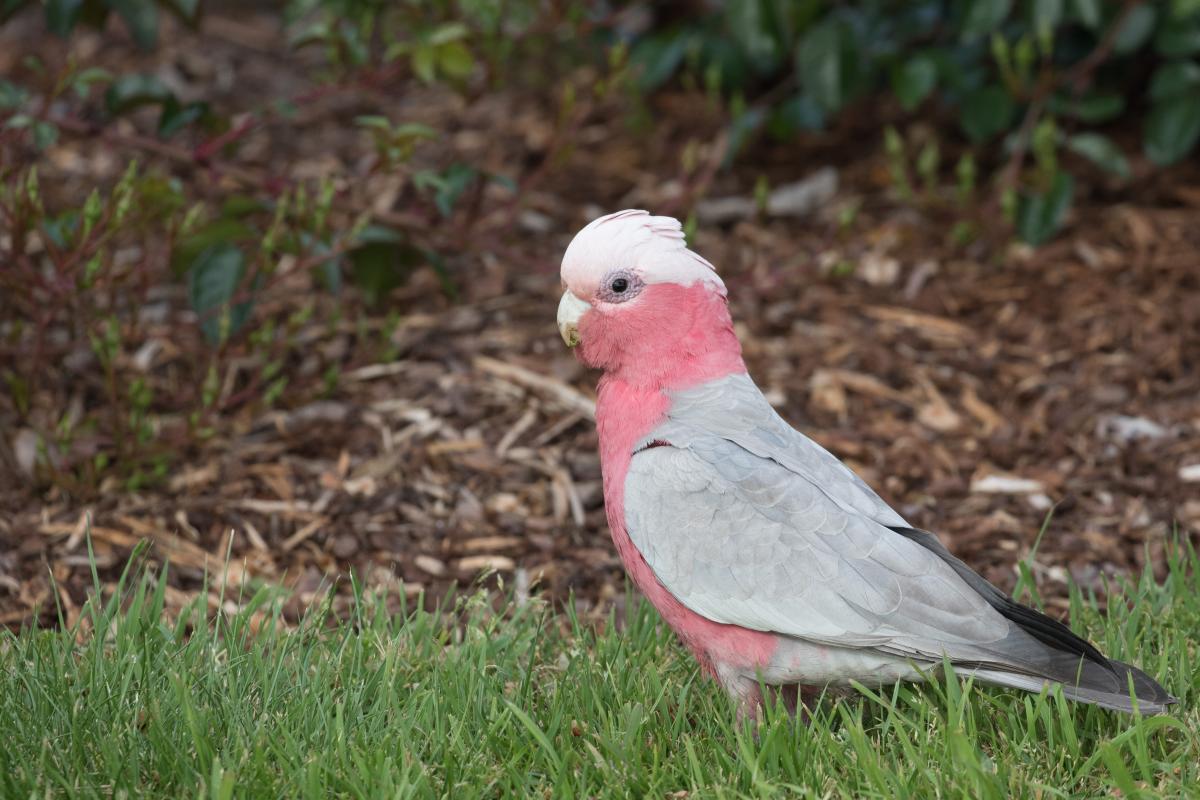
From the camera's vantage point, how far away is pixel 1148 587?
10.1ft

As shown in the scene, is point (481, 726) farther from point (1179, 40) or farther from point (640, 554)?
point (1179, 40)

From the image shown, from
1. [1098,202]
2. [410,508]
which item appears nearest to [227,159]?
[410,508]

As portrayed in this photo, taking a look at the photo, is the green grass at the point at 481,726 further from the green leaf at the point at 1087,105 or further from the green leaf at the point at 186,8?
the green leaf at the point at 1087,105

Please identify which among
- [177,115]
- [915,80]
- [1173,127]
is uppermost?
[177,115]

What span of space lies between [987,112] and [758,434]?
2596mm

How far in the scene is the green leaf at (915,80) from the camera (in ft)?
15.5

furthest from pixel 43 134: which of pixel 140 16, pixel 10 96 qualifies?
pixel 140 16

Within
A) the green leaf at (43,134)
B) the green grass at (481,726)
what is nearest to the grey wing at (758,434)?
the green grass at (481,726)

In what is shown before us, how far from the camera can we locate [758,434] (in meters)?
2.75

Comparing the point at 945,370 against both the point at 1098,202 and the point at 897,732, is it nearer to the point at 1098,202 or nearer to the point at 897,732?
the point at 1098,202

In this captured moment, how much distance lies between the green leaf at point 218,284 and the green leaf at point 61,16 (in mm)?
870

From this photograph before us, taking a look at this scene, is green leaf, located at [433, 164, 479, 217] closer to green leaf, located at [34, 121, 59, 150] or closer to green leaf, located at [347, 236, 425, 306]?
green leaf, located at [347, 236, 425, 306]

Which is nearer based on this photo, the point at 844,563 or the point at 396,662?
the point at 844,563

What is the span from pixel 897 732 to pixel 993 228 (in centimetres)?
298
